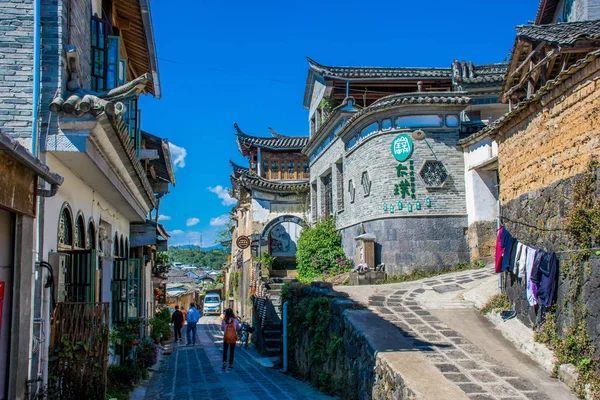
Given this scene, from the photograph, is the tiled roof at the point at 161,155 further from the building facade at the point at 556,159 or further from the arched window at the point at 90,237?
the building facade at the point at 556,159

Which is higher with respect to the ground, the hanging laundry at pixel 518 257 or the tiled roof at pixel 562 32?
the tiled roof at pixel 562 32

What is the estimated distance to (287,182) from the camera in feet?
105

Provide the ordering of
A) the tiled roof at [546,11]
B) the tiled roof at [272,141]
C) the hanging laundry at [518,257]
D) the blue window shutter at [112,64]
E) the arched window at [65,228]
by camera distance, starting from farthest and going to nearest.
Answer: the tiled roof at [272,141] → the tiled roof at [546,11] → the hanging laundry at [518,257] → the blue window shutter at [112,64] → the arched window at [65,228]

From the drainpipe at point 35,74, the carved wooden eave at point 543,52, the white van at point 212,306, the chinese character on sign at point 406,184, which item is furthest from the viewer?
the white van at point 212,306

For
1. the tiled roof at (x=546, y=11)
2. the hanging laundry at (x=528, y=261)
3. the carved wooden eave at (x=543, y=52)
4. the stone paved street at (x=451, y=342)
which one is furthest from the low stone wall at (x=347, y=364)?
the tiled roof at (x=546, y=11)

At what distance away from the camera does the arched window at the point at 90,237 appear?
32.9ft

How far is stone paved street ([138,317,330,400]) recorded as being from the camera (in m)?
10.7

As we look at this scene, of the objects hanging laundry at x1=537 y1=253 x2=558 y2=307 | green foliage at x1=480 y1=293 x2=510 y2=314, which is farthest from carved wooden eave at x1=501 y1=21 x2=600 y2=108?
green foliage at x1=480 y1=293 x2=510 y2=314

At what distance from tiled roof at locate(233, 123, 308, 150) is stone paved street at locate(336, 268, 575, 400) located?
66.0 feet

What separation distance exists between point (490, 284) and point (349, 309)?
4.56 metres

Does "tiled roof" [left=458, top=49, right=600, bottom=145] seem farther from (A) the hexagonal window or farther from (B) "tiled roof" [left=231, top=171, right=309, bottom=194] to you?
(B) "tiled roof" [left=231, top=171, right=309, bottom=194]

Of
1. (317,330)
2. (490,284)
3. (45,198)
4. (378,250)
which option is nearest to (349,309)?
(317,330)

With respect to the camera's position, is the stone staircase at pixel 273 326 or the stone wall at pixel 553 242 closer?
the stone wall at pixel 553 242

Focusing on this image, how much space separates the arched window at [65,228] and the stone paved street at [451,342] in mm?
5597
